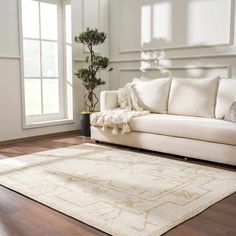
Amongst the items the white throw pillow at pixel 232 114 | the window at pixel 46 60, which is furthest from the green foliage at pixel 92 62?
the white throw pillow at pixel 232 114

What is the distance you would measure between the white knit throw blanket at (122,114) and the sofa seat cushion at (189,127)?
0.30 ft

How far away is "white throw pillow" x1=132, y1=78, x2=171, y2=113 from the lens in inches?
152

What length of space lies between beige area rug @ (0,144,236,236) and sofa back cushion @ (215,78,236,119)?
731 mm

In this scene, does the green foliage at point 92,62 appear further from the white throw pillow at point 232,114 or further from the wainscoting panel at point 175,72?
the white throw pillow at point 232,114

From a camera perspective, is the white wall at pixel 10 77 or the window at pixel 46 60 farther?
the window at pixel 46 60

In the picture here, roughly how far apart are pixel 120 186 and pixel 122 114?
1.37 m

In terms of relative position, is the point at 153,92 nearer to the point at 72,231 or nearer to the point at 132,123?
the point at 132,123

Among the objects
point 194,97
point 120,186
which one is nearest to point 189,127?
point 194,97

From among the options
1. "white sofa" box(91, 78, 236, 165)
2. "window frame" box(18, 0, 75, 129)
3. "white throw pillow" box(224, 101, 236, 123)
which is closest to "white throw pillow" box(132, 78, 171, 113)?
"white sofa" box(91, 78, 236, 165)

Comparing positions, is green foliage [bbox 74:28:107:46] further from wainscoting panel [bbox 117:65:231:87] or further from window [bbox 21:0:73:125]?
wainscoting panel [bbox 117:65:231:87]

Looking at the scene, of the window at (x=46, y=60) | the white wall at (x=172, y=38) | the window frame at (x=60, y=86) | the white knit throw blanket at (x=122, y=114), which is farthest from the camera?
A: the window frame at (x=60, y=86)

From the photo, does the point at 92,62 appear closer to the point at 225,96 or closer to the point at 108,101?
the point at 108,101

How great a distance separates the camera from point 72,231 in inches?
68.3

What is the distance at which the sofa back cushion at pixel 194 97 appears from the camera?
3475 mm
